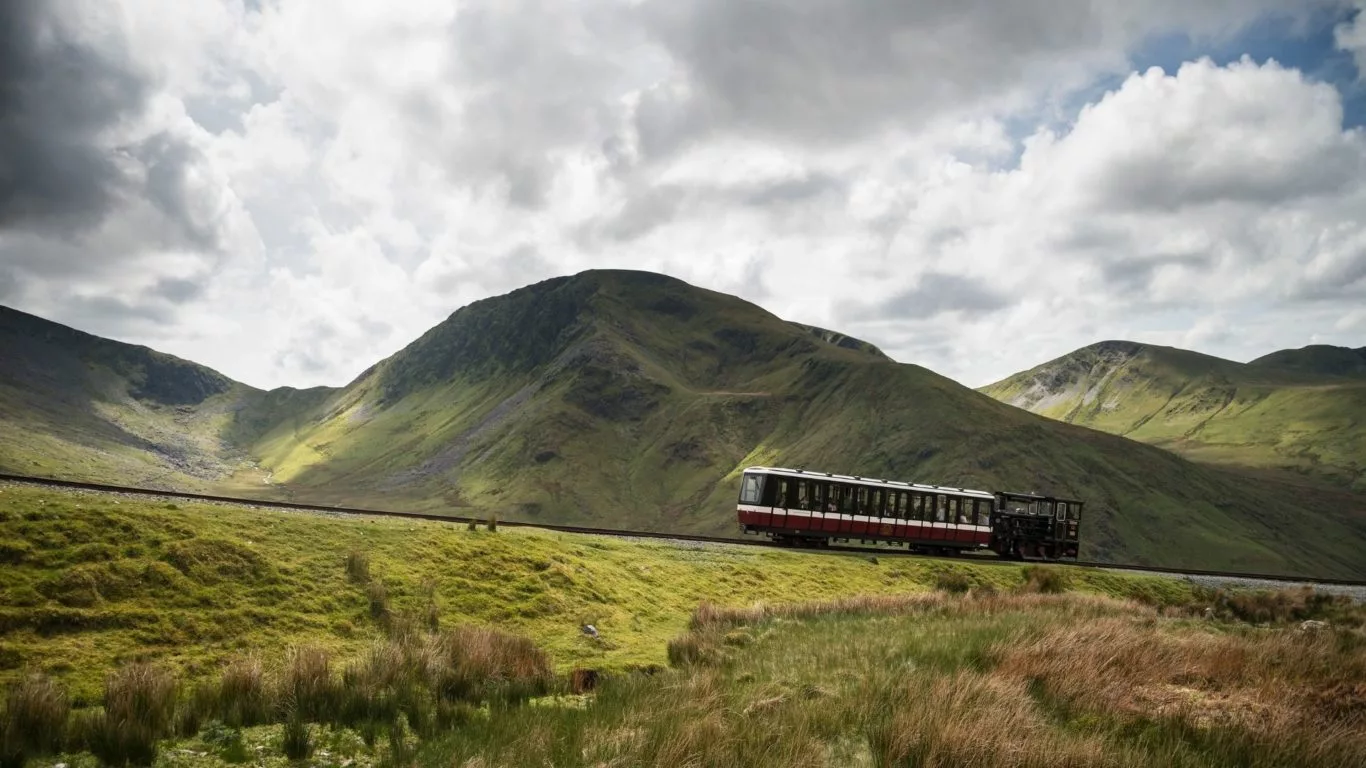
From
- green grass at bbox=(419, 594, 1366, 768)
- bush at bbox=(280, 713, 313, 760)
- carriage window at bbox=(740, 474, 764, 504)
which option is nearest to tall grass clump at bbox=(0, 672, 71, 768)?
bush at bbox=(280, 713, 313, 760)

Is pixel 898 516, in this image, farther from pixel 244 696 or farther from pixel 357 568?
pixel 244 696

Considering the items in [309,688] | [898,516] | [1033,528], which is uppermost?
[898,516]

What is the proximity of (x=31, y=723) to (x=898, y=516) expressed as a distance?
36.0 m

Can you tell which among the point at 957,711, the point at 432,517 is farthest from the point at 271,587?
the point at 957,711

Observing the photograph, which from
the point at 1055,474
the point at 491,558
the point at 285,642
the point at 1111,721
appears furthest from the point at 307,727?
the point at 1055,474

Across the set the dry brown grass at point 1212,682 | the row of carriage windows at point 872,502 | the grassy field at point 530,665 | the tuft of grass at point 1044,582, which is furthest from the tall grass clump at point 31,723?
the row of carriage windows at point 872,502

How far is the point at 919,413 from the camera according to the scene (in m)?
161

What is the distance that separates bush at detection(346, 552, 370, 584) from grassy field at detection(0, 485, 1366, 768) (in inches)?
2.0

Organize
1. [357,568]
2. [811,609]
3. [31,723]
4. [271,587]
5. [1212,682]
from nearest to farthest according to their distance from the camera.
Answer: [31,723] < [1212,682] < [271,587] < [357,568] < [811,609]

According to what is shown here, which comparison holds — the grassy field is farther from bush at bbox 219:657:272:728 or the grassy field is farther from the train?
the train

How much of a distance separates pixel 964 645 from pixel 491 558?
13.4 meters

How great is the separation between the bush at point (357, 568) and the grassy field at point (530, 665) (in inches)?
2.0

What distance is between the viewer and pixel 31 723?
28.4 feet

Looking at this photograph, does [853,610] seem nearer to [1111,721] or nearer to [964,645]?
[964,645]
